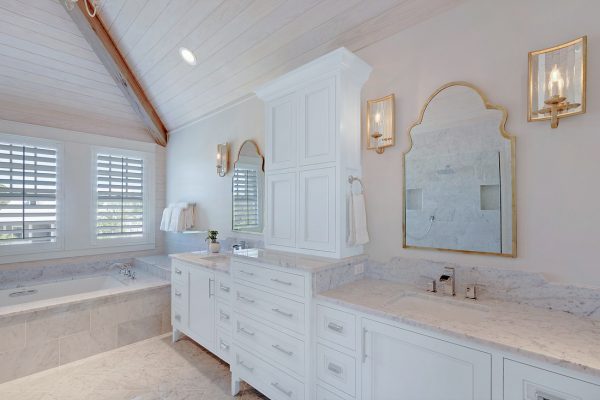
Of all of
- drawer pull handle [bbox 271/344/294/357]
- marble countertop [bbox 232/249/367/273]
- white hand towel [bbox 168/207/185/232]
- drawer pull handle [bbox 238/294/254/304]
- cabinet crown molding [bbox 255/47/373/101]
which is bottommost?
drawer pull handle [bbox 271/344/294/357]

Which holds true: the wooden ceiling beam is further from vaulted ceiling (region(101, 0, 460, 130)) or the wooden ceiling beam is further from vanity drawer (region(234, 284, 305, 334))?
vanity drawer (region(234, 284, 305, 334))

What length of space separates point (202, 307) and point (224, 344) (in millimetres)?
420

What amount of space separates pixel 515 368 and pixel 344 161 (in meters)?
1.41

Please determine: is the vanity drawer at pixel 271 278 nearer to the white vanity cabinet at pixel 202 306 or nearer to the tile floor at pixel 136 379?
the white vanity cabinet at pixel 202 306

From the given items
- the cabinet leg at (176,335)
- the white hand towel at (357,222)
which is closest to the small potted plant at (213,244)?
the cabinet leg at (176,335)

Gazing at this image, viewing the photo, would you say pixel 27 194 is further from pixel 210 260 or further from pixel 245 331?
pixel 245 331

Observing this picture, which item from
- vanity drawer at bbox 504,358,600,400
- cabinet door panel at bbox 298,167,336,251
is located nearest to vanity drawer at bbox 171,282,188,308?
cabinet door panel at bbox 298,167,336,251

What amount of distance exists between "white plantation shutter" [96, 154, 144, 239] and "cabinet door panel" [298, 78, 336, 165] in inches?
127

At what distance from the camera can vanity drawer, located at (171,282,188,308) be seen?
3.01 m

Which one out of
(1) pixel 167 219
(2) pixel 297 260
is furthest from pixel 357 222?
(1) pixel 167 219

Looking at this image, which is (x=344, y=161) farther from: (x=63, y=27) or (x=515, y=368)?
(x=63, y=27)

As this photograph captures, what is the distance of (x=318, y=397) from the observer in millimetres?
1813

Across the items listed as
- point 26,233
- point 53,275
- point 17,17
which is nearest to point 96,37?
point 17,17

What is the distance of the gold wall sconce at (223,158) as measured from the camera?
3568 mm
